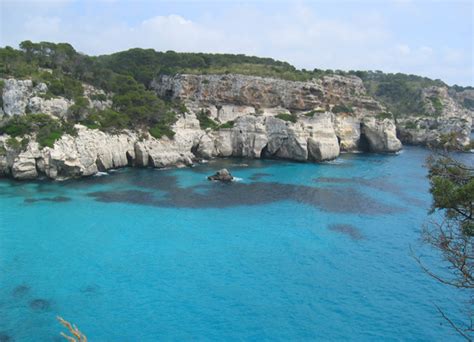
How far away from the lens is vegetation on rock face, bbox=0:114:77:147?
3569 centimetres

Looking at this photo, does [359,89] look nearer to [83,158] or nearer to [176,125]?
[176,125]

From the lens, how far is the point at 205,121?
53094 millimetres

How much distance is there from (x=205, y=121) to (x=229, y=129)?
3645 mm

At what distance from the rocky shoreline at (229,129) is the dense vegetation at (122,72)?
5.12 feet

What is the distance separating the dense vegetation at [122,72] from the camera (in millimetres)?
42812

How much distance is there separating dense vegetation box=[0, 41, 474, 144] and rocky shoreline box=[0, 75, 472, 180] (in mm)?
1560

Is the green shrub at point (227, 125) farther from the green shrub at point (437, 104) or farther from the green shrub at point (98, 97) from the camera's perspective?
the green shrub at point (437, 104)

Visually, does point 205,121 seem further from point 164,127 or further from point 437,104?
point 437,104

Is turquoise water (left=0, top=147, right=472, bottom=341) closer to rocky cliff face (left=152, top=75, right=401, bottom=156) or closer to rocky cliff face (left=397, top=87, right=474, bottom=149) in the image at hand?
rocky cliff face (left=152, top=75, right=401, bottom=156)

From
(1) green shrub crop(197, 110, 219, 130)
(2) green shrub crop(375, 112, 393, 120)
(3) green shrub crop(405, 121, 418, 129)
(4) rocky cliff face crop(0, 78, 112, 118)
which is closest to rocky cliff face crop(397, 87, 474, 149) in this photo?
(3) green shrub crop(405, 121, 418, 129)

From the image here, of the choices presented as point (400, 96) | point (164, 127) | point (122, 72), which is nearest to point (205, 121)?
point (164, 127)

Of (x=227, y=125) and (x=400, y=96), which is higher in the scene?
(x=400, y=96)

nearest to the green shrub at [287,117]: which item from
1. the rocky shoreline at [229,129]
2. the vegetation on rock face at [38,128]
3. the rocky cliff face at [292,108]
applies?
the rocky shoreline at [229,129]

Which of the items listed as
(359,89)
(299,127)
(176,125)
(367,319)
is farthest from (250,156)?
(367,319)
